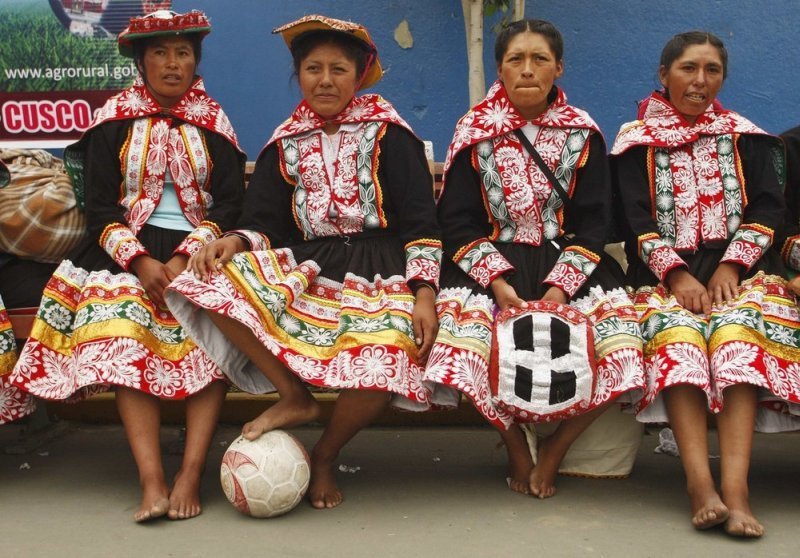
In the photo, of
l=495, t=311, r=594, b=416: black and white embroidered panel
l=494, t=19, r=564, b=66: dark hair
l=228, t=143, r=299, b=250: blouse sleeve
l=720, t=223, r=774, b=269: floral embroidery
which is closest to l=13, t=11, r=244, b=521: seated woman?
l=228, t=143, r=299, b=250: blouse sleeve

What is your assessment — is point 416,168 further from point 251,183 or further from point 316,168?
point 251,183

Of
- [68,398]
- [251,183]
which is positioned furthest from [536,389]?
[68,398]

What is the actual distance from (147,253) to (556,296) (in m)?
1.58

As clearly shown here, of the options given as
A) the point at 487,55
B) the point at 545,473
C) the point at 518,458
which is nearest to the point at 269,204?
the point at 518,458

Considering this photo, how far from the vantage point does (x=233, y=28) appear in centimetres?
572

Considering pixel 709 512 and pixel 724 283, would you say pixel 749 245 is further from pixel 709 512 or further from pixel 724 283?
pixel 709 512

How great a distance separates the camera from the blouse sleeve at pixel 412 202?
11.8ft

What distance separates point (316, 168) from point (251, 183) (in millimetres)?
289

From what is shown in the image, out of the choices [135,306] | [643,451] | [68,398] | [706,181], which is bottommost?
[643,451]

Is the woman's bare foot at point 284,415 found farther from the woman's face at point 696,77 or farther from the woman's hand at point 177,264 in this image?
the woman's face at point 696,77

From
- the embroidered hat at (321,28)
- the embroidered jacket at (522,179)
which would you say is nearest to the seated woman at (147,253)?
the embroidered hat at (321,28)

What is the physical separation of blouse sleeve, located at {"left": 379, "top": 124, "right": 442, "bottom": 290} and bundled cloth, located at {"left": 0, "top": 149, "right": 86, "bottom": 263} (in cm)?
131

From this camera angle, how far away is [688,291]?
3570 millimetres

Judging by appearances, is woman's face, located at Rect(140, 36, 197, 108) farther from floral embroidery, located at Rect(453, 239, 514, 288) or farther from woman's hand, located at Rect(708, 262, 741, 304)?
woman's hand, located at Rect(708, 262, 741, 304)
